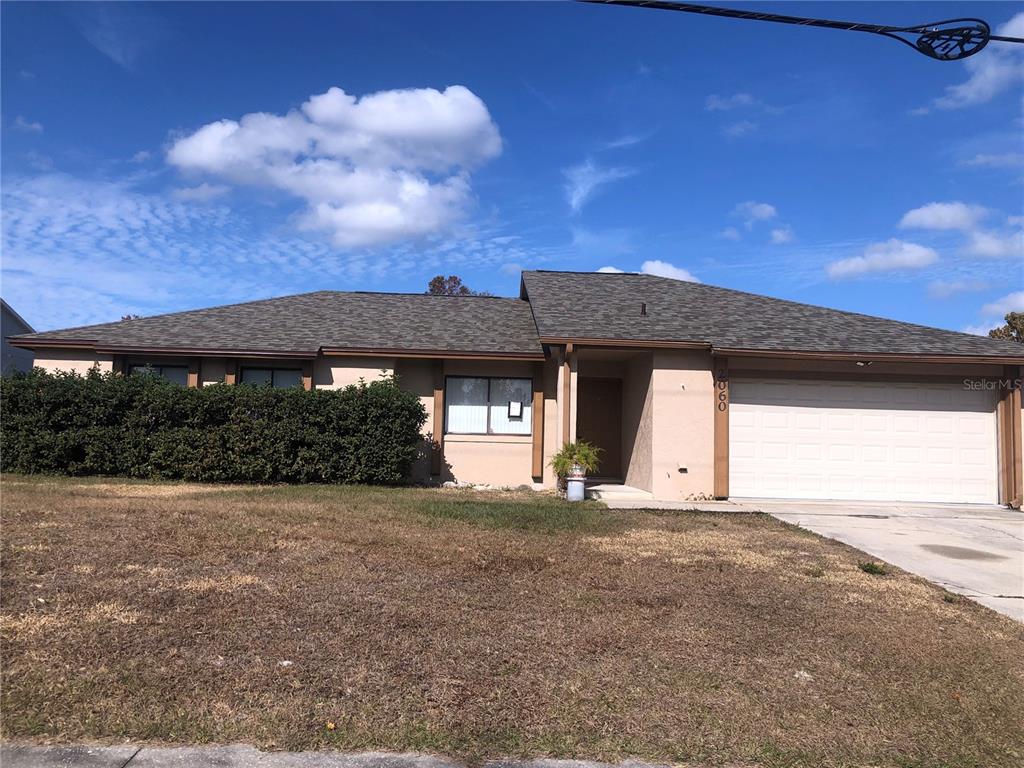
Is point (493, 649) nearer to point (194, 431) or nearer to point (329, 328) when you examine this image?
point (194, 431)

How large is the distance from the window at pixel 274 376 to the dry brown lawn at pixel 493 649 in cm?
717

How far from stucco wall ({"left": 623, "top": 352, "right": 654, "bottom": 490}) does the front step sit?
168mm

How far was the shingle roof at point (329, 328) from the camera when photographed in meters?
14.6

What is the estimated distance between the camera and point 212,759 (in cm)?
321

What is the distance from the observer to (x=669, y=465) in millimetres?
13164

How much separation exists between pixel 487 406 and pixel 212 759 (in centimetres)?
1207

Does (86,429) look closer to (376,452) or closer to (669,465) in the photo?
(376,452)

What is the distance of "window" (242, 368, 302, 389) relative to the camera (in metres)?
15.1

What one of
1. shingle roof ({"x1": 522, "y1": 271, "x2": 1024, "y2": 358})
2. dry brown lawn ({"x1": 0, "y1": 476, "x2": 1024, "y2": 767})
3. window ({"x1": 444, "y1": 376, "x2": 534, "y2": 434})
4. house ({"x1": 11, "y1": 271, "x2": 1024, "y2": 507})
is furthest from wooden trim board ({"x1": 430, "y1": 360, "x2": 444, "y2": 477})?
dry brown lawn ({"x1": 0, "y1": 476, "x2": 1024, "y2": 767})

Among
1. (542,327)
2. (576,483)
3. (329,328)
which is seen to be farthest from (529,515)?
(329,328)

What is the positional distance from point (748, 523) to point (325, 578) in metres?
6.63

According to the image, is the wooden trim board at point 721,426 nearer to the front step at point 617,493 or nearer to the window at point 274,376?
the front step at point 617,493

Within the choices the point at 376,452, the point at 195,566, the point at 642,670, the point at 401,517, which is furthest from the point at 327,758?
the point at 376,452

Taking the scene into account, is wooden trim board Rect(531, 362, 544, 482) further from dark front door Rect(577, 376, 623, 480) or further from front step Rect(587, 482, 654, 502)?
dark front door Rect(577, 376, 623, 480)
